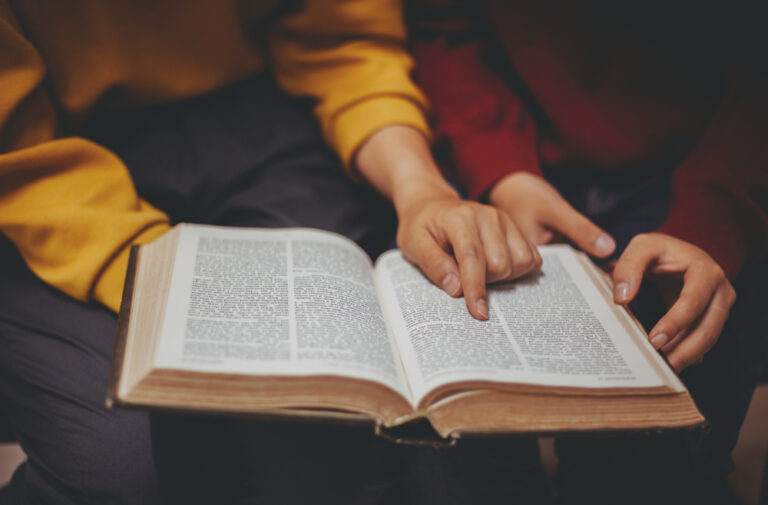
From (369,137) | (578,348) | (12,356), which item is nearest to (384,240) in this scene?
(369,137)

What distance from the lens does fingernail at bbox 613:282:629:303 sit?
531 millimetres

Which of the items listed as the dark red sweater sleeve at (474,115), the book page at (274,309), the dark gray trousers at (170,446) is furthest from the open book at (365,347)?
the dark red sweater sleeve at (474,115)

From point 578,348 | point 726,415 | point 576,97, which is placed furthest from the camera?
point 576,97

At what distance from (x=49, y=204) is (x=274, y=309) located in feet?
0.94

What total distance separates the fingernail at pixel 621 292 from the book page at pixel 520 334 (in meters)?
0.02

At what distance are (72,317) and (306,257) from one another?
0.25 metres

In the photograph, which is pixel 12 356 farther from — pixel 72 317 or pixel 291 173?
pixel 291 173

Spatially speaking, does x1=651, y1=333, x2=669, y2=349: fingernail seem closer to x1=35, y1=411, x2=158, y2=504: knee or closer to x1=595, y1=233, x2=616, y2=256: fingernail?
x1=595, y1=233, x2=616, y2=256: fingernail

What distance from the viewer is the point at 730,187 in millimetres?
623

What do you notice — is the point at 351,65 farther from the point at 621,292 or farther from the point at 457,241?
the point at 621,292

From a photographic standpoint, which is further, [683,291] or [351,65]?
[351,65]

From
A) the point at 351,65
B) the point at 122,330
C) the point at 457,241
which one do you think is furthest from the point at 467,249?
the point at 351,65

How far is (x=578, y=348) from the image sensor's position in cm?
49

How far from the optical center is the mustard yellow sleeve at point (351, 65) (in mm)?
771
